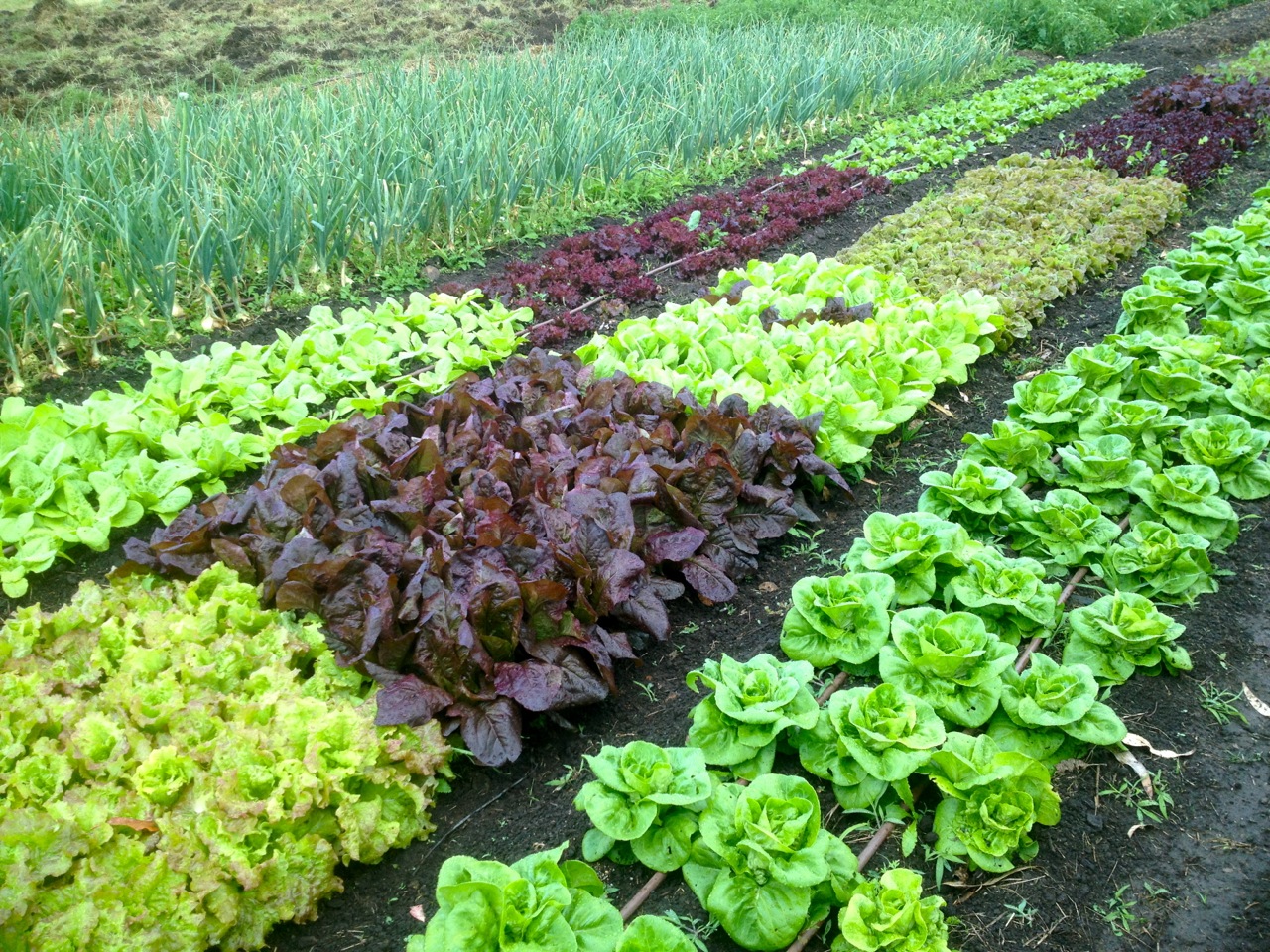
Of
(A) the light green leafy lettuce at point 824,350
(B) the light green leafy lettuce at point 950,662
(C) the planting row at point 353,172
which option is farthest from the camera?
(C) the planting row at point 353,172

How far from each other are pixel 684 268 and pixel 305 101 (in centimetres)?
300

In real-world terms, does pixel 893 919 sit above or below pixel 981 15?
below

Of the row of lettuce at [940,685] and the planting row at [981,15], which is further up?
the planting row at [981,15]

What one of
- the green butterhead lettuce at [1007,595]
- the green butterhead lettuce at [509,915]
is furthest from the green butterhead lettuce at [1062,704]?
the green butterhead lettuce at [509,915]

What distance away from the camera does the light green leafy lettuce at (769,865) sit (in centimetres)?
190

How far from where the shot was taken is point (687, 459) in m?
3.30

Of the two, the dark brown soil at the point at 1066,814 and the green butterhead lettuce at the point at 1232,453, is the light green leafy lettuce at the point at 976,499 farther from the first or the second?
the green butterhead lettuce at the point at 1232,453

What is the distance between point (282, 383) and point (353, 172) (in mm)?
1883

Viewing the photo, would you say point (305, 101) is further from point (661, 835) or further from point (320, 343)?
point (661, 835)

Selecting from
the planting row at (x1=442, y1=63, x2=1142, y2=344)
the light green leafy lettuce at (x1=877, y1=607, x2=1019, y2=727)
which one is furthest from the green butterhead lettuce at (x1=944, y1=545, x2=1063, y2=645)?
the planting row at (x1=442, y1=63, x2=1142, y2=344)

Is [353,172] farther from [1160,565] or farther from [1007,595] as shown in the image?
[1160,565]

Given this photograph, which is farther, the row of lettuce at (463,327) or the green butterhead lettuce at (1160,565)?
the row of lettuce at (463,327)

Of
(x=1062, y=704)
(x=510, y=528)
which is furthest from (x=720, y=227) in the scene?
(x=1062, y=704)

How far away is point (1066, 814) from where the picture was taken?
90.1 inches
